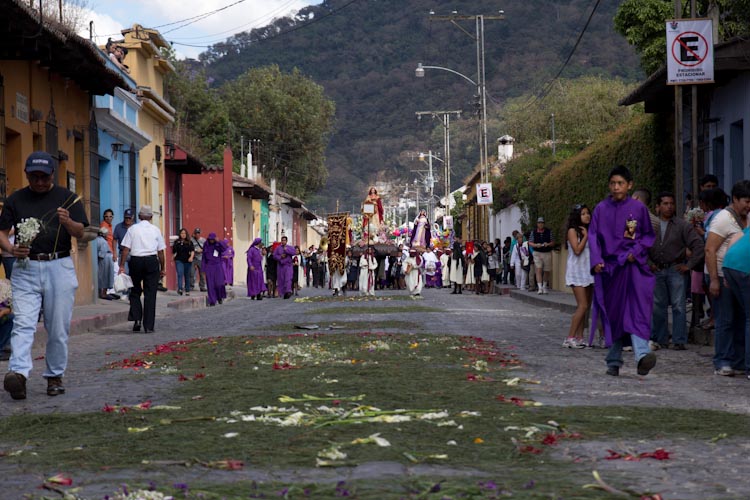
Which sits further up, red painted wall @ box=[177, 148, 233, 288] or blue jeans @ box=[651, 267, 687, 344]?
red painted wall @ box=[177, 148, 233, 288]

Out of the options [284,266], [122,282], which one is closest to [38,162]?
[122,282]

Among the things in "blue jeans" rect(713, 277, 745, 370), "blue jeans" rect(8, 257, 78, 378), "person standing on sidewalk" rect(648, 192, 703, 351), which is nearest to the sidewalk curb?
"person standing on sidewalk" rect(648, 192, 703, 351)

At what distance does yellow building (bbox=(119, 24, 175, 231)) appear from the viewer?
36.8 metres

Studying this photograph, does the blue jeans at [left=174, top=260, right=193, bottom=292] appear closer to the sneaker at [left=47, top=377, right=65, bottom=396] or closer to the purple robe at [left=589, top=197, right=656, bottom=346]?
the purple robe at [left=589, top=197, right=656, bottom=346]

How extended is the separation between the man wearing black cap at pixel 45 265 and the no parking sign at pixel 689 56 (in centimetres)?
952

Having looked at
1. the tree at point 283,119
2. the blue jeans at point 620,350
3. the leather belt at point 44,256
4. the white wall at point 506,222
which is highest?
the tree at point 283,119

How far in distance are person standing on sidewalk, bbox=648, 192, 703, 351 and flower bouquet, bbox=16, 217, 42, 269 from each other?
23.1ft

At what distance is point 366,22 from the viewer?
6752 inches

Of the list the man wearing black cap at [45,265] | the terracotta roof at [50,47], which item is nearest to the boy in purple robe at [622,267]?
the man wearing black cap at [45,265]

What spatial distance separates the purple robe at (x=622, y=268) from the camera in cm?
1062

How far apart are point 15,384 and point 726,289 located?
643 cm

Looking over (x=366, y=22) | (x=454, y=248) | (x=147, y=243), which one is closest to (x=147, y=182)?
(x=454, y=248)

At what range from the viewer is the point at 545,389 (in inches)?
371

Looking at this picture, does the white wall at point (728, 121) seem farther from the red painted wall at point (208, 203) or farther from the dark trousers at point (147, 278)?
the red painted wall at point (208, 203)
